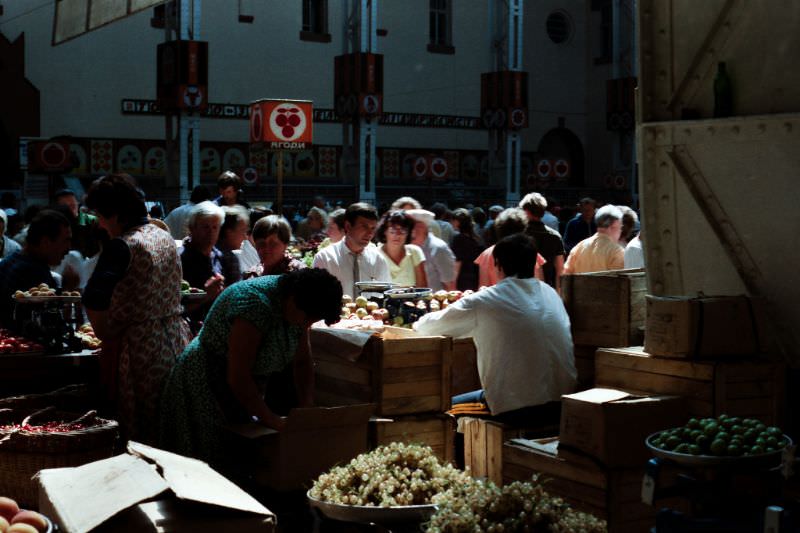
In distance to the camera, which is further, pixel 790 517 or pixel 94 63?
pixel 94 63

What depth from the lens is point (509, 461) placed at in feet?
15.8

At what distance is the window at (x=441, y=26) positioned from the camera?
28219mm

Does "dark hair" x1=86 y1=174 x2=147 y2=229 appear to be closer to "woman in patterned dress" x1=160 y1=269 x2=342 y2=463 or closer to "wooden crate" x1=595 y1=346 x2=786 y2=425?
"woman in patterned dress" x1=160 y1=269 x2=342 y2=463

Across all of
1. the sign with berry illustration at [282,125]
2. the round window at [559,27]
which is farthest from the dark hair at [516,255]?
the round window at [559,27]

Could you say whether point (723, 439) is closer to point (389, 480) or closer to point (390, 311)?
point (389, 480)

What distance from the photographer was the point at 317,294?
13.6 feet

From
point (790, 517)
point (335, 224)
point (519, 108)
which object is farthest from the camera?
point (519, 108)

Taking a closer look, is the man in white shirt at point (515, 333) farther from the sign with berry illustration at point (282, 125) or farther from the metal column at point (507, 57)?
the metal column at point (507, 57)

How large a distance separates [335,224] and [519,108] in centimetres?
1612

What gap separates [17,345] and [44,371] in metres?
0.20

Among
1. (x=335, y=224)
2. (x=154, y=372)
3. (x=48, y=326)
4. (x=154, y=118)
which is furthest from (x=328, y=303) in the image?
(x=154, y=118)

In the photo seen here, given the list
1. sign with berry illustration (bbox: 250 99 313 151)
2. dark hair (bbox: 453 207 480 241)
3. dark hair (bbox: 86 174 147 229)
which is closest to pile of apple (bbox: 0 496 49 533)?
dark hair (bbox: 86 174 147 229)

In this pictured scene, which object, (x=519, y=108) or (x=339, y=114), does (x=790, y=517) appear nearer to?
(x=339, y=114)

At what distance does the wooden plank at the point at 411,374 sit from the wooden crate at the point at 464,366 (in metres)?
1.15
